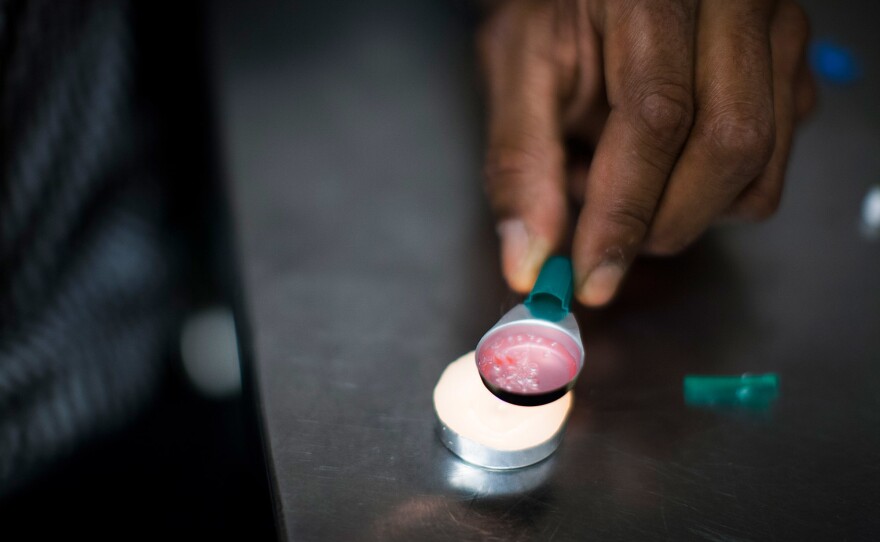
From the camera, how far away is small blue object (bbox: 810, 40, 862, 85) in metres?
→ 1.47

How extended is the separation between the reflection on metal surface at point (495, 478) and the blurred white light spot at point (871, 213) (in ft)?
2.46

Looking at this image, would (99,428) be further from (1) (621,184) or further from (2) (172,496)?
(1) (621,184)

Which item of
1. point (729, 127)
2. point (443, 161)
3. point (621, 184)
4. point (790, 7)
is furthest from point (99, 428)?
point (790, 7)

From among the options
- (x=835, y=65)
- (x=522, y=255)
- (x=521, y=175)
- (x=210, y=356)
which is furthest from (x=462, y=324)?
(x=835, y=65)

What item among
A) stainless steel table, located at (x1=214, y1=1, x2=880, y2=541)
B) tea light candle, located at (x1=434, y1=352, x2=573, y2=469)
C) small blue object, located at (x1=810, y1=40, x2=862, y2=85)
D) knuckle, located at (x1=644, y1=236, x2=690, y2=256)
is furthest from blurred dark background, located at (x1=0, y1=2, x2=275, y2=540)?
small blue object, located at (x1=810, y1=40, x2=862, y2=85)

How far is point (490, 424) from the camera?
2.54ft

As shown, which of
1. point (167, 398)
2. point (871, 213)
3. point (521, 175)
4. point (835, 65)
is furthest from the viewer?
point (835, 65)

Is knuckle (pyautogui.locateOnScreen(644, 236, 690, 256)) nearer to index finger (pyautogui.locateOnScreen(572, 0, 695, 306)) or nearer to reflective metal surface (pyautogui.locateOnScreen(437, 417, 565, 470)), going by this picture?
index finger (pyautogui.locateOnScreen(572, 0, 695, 306))

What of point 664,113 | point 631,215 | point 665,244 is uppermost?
point 664,113

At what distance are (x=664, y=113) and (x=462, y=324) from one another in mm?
372

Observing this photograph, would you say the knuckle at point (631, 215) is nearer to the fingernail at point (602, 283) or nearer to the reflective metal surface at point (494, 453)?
the fingernail at point (602, 283)

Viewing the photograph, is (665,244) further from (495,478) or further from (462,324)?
(495,478)

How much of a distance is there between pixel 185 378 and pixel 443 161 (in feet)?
2.15

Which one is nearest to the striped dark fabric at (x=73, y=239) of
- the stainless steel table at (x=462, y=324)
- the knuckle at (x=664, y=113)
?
the stainless steel table at (x=462, y=324)
